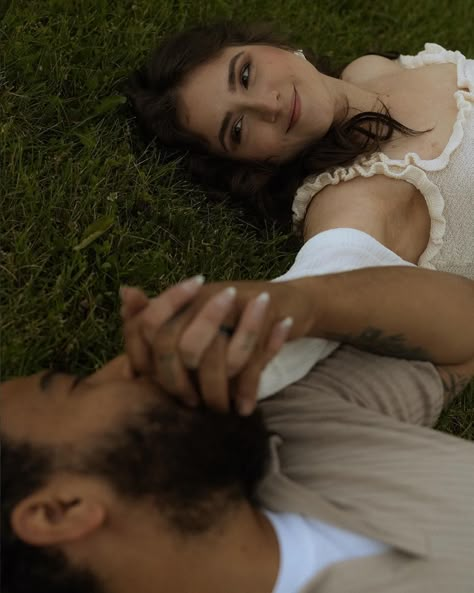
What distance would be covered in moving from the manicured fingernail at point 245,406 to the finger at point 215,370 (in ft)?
0.22

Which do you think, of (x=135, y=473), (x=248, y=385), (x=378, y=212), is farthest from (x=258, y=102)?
(x=135, y=473)

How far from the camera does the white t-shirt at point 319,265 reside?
2182 mm

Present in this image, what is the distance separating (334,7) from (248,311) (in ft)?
9.42

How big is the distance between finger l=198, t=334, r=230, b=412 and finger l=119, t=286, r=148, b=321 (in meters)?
0.21

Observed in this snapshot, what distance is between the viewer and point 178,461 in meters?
1.73

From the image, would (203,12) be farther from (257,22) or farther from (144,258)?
(144,258)

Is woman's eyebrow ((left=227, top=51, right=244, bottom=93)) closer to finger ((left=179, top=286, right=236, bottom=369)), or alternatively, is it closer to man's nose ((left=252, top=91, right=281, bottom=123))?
man's nose ((left=252, top=91, right=281, bottom=123))

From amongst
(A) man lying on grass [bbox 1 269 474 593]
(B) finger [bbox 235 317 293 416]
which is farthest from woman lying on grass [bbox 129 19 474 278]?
(B) finger [bbox 235 317 293 416]

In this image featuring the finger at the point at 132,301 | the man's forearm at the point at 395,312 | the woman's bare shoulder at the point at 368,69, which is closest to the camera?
the finger at the point at 132,301

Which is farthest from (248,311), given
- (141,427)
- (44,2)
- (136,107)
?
(44,2)

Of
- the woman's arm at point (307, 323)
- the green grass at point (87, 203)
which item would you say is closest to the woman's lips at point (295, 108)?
the green grass at point (87, 203)

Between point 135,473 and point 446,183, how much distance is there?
1.85 meters

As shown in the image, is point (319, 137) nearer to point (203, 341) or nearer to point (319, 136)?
point (319, 136)

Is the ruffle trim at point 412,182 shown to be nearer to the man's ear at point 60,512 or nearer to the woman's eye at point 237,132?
the woman's eye at point 237,132
